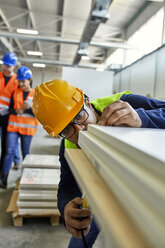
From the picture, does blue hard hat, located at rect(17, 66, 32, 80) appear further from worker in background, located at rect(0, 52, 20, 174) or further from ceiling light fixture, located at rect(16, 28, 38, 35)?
ceiling light fixture, located at rect(16, 28, 38, 35)

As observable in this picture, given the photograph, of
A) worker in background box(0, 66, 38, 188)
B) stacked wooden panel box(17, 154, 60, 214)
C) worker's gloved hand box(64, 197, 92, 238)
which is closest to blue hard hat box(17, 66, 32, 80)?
worker in background box(0, 66, 38, 188)

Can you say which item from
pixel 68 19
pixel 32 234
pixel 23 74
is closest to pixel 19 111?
pixel 23 74

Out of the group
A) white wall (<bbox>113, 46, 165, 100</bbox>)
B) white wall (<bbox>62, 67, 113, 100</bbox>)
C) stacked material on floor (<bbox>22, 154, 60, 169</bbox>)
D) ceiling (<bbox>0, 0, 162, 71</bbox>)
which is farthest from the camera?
ceiling (<bbox>0, 0, 162, 71</bbox>)

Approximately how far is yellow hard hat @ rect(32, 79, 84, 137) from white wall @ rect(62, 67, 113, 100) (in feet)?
13.6

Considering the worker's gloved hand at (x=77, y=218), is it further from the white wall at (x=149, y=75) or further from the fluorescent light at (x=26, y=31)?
the fluorescent light at (x=26, y=31)

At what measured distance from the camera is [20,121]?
10.2 ft

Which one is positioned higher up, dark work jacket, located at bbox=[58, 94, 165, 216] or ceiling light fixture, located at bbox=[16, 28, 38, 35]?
ceiling light fixture, located at bbox=[16, 28, 38, 35]

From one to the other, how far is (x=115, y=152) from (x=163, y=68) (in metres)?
3.71

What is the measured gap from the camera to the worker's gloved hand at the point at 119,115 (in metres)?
0.88

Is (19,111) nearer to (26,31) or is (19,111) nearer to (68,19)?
(26,31)

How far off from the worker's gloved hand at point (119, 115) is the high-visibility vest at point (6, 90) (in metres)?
2.58

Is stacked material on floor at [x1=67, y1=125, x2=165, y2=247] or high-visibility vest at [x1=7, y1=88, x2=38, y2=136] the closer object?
stacked material on floor at [x1=67, y1=125, x2=165, y2=247]

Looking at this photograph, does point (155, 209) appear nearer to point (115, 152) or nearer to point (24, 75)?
point (115, 152)

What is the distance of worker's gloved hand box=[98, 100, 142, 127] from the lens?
88 centimetres
